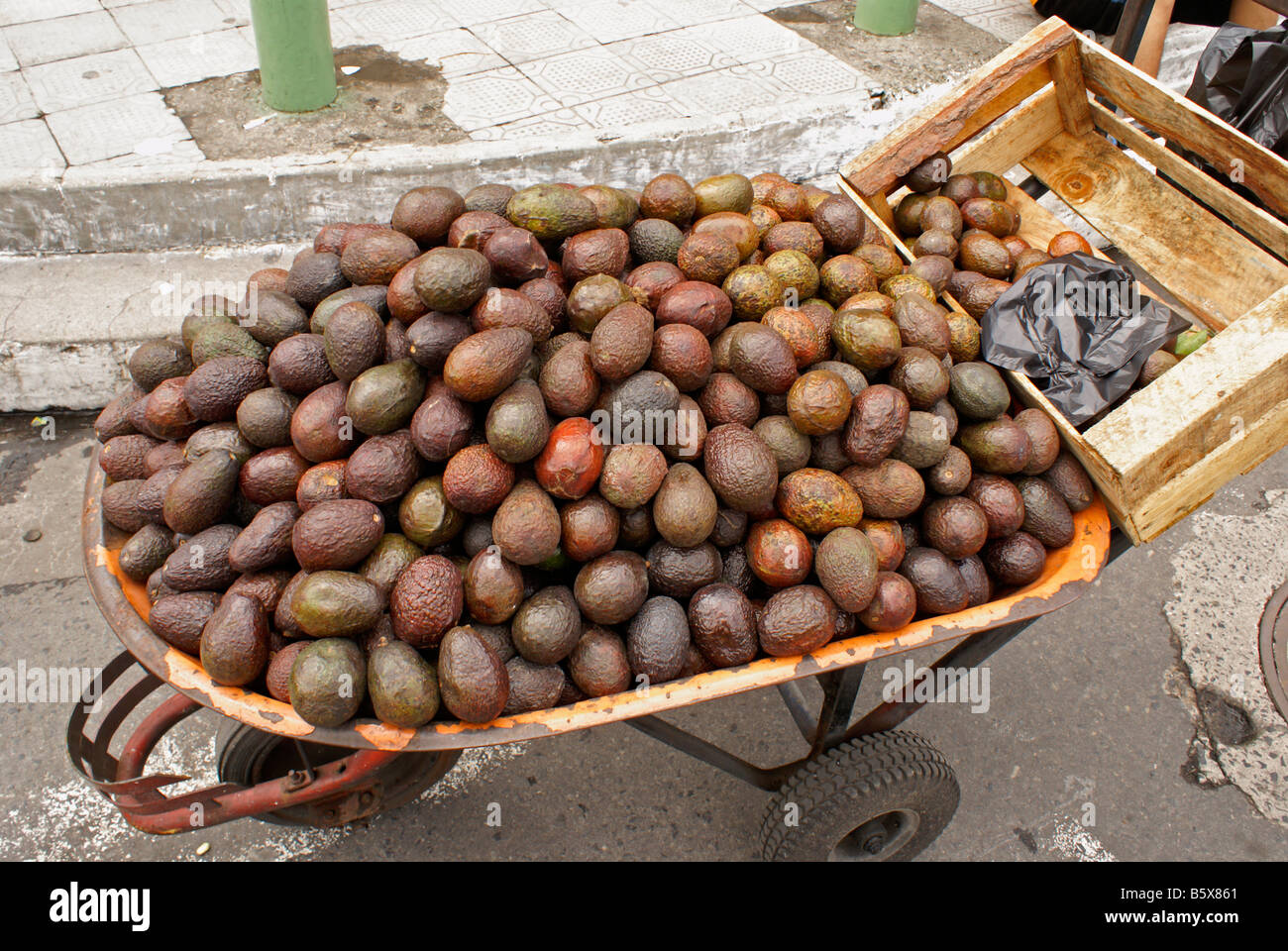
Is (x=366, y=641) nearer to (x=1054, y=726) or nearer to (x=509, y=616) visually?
(x=509, y=616)

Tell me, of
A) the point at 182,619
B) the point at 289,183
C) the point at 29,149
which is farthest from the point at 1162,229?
the point at 29,149

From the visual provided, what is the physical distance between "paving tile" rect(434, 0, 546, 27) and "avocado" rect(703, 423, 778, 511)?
5179 millimetres

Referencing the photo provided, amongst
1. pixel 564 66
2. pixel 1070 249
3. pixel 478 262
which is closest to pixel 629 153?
pixel 564 66

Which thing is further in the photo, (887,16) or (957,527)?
(887,16)

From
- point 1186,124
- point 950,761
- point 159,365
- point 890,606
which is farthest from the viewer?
point 950,761

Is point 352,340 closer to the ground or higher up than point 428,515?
higher up

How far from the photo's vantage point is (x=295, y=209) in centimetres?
480

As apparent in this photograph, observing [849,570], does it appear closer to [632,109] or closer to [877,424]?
[877,424]

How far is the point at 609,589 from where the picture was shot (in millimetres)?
2271

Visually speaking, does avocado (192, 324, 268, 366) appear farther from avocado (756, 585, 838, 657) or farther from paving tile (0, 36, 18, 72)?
paving tile (0, 36, 18, 72)

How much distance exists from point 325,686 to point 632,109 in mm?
4414

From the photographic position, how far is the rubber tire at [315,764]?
2.81 m

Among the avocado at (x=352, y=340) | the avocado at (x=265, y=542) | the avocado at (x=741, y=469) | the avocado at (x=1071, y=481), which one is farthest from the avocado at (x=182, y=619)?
the avocado at (x=1071, y=481)
